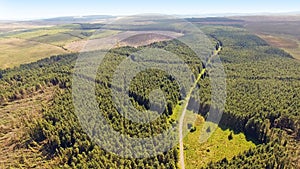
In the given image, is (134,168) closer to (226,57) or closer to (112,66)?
(112,66)

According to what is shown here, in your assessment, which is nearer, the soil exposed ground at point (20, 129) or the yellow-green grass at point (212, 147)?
the soil exposed ground at point (20, 129)

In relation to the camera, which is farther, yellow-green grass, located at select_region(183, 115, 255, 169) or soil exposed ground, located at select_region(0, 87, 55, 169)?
yellow-green grass, located at select_region(183, 115, 255, 169)

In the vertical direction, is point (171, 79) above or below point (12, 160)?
Answer: above

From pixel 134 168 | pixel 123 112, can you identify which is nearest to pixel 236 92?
pixel 123 112

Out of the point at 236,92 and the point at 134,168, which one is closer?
the point at 134,168

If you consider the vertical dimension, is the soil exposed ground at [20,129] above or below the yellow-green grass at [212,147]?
above

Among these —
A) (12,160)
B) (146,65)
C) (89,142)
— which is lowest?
(12,160)

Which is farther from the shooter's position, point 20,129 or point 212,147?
point 20,129

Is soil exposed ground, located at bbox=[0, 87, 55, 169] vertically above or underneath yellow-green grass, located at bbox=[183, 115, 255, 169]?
above
